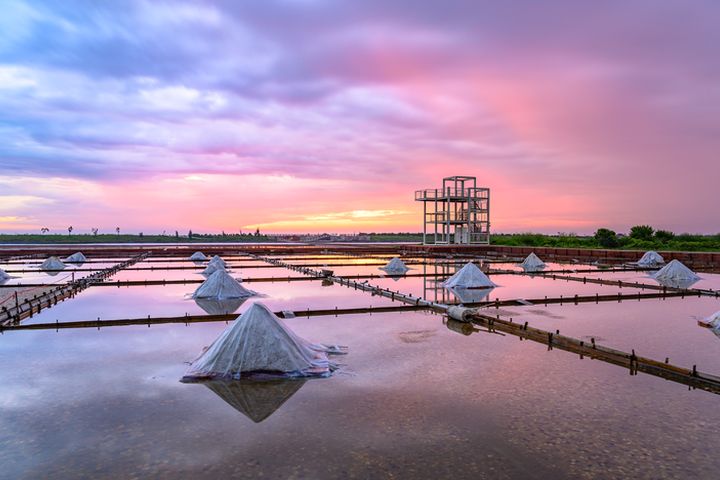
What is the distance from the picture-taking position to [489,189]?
47.5 metres

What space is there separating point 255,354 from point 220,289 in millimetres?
9599

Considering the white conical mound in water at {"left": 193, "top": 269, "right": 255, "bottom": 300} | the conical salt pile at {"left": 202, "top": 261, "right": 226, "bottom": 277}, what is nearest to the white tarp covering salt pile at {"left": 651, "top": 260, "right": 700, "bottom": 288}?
the white conical mound in water at {"left": 193, "top": 269, "right": 255, "bottom": 300}

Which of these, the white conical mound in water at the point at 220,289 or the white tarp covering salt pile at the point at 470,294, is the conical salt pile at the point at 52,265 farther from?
the white tarp covering salt pile at the point at 470,294

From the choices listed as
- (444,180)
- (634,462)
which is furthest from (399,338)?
(444,180)

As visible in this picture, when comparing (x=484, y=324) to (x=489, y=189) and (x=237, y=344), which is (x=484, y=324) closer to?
(x=237, y=344)

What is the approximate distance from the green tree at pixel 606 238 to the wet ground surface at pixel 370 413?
4131cm

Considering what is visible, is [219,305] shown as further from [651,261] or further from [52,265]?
[651,261]

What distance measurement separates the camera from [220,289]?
672 inches

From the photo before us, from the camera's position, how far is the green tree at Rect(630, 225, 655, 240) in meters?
50.2

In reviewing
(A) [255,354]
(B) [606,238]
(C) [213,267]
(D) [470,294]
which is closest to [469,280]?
(D) [470,294]

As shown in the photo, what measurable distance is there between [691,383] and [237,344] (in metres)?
6.96

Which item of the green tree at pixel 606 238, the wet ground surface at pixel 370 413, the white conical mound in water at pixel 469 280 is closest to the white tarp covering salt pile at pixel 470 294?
the white conical mound in water at pixel 469 280

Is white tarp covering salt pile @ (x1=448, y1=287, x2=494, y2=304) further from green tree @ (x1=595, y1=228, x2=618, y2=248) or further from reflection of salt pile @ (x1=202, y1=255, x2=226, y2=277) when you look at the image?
green tree @ (x1=595, y1=228, x2=618, y2=248)

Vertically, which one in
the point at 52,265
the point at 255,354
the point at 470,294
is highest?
the point at 52,265
